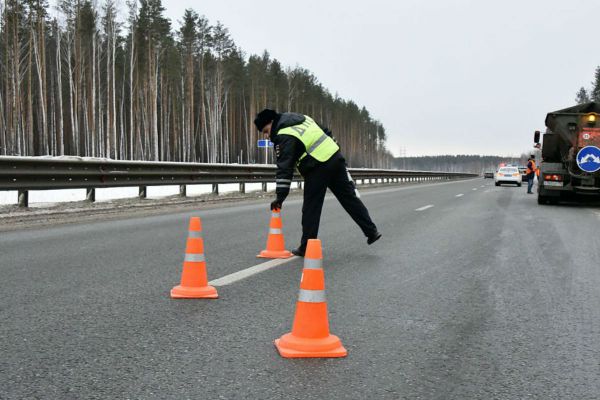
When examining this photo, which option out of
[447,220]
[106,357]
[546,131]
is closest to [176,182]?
[447,220]

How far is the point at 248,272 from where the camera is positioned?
5.46m

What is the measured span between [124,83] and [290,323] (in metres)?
58.1

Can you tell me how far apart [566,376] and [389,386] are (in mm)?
909

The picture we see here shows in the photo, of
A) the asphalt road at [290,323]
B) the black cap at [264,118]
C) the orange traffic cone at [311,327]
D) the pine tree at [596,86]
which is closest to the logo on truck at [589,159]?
the asphalt road at [290,323]

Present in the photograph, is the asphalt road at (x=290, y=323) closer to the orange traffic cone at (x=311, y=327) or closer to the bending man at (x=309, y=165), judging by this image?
the orange traffic cone at (x=311, y=327)

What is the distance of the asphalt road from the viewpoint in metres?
2.69

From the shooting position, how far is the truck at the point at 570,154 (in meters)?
15.2

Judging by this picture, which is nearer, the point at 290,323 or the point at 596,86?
the point at 290,323

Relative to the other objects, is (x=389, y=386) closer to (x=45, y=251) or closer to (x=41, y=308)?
(x=41, y=308)

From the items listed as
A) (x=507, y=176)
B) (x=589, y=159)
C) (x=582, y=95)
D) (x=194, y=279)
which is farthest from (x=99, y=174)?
(x=582, y=95)

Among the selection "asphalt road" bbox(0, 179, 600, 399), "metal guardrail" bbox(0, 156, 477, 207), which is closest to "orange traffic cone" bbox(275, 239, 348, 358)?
"asphalt road" bbox(0, 179, 600, 399)

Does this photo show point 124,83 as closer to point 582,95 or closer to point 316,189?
point 316,189

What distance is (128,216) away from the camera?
36.5 feet

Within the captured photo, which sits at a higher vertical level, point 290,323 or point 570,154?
point 570,154
